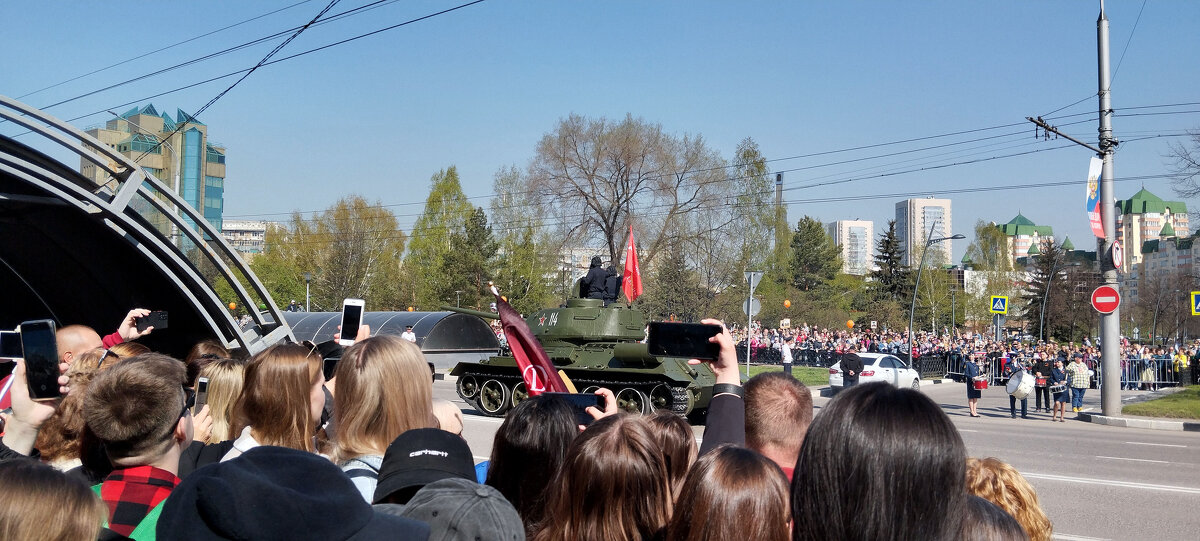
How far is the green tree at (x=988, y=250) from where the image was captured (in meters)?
68.5

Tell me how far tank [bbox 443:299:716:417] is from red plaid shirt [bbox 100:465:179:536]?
1280 centimetres

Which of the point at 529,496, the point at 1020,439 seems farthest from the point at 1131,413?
the point at 529,496

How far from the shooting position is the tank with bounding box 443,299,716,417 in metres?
16.1

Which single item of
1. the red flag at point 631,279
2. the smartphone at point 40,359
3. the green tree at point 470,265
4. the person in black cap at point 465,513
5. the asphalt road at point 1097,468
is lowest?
the asphalt road at point 1097,468

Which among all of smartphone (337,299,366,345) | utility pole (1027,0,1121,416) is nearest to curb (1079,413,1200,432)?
utility pole (1027,0,1121,416)

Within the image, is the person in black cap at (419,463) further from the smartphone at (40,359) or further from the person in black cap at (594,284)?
the person in black cap at (594,284)

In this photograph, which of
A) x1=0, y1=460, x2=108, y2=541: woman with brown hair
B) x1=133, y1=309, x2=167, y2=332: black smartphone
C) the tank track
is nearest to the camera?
x1=0, y1=460, x2=108, y2=541: woman with brown hair

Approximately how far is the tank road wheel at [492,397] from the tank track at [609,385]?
0.15 ft

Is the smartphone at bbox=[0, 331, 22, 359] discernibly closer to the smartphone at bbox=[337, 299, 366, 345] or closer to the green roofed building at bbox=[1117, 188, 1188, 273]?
the smartphone at bbox=[337, 299, 366, 345]

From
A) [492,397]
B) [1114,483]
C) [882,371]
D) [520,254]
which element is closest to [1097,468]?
[1114,483]

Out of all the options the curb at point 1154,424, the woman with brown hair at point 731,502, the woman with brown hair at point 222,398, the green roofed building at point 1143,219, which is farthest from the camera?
the green roofed building at point 1143,219

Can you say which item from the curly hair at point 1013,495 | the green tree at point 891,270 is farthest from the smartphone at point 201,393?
the green tree at point 891,270

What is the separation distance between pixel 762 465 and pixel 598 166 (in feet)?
128

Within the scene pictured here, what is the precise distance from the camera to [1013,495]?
3072 millimetres
